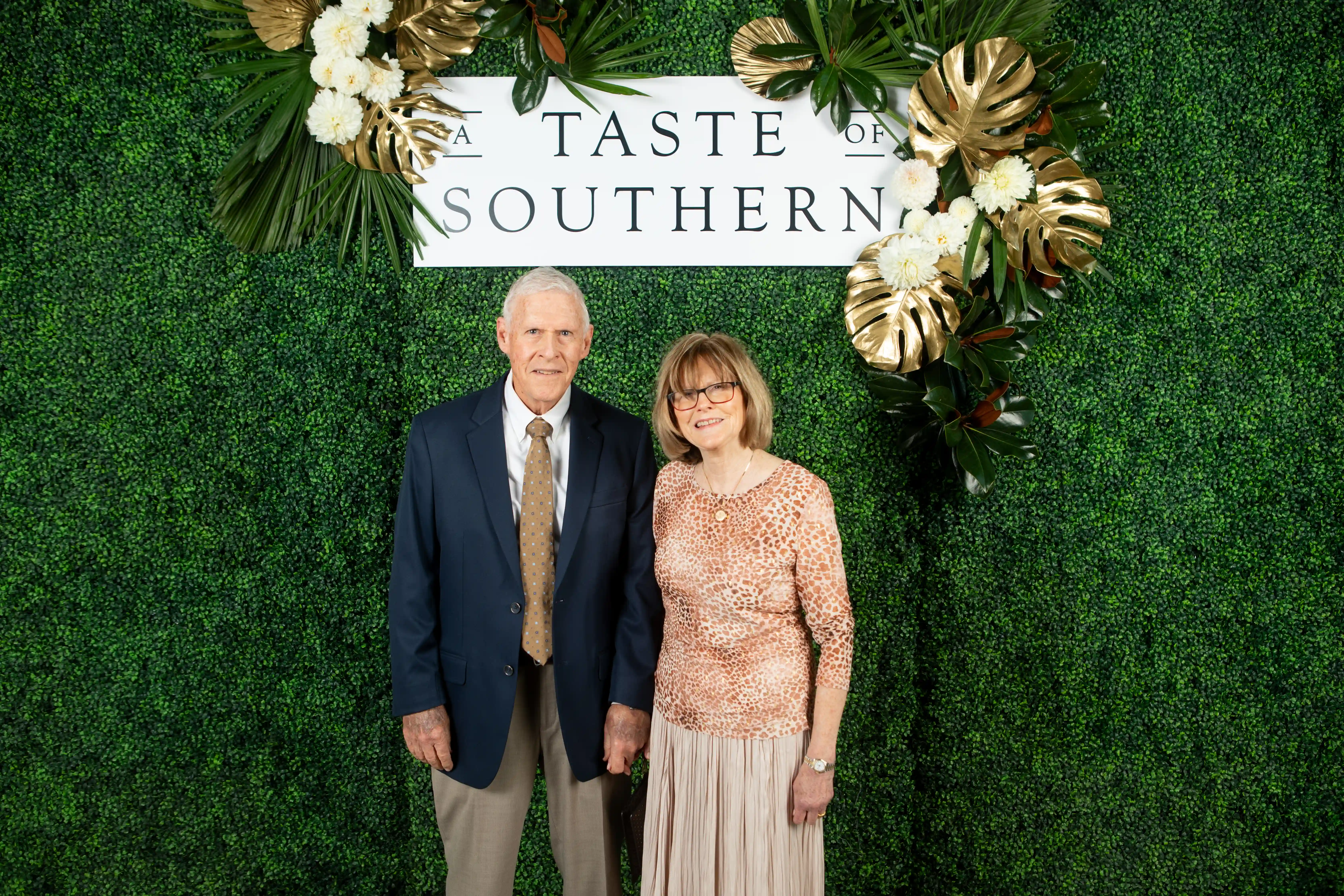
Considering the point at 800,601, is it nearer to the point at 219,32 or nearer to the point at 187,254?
the point at 187,254

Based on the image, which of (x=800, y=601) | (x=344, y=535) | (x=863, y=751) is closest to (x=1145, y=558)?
(x=863, y=751)

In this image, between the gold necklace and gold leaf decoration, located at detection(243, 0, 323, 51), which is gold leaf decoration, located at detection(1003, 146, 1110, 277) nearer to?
the gold necklace

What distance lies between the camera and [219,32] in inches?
82.1

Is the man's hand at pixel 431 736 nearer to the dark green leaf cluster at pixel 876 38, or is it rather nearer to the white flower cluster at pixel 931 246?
the white flower cluster at pixel 931 246

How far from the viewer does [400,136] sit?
→ 2156 mm

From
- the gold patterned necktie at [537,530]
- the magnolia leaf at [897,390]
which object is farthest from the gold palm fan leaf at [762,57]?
the gold patterned necktie at [537,530]

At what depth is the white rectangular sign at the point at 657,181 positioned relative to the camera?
2197mm

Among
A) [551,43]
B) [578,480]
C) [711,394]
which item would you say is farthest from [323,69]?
[711,394]

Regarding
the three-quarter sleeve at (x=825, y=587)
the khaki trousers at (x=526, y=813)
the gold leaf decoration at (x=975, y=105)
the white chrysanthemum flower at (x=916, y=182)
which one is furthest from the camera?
the white chrysanthemum flower at (x=916, y=182)

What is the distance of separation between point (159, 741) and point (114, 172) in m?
1.67

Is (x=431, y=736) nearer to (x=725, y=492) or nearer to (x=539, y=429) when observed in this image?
(x=539, y=429)

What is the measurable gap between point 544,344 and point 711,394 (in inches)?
15.9

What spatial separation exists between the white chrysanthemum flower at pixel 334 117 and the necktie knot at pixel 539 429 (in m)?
1.05

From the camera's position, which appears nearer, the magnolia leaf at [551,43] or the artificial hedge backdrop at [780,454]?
the magnolia leaf at [551,43]
